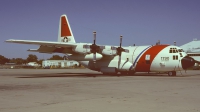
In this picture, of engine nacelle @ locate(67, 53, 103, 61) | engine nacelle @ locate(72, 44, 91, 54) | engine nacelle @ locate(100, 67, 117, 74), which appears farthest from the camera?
engine nacelle @ locate(100, 67, 117, 74)

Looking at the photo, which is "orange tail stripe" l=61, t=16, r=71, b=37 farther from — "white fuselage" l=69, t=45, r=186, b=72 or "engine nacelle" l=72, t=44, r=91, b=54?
"engine nacelle" l=72, t=44, r=91, b=54

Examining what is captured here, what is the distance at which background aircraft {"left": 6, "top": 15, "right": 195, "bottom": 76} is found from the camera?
2630cm

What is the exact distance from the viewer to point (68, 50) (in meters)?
29.8

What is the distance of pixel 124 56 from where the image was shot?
29.2m

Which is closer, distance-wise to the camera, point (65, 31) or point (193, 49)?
point (65, 31)

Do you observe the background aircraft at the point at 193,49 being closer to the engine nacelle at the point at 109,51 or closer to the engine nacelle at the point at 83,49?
the engine nacelle at the point at 109,51

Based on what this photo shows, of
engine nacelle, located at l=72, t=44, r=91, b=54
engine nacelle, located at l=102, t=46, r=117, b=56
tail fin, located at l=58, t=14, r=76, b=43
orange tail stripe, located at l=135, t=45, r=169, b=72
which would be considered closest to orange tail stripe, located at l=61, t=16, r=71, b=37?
tail fin, located at l=58, t=14, r=76, b=43

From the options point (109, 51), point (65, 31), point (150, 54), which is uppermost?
point (65, 31)

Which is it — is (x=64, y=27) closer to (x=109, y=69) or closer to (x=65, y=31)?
(x=65, y=31)

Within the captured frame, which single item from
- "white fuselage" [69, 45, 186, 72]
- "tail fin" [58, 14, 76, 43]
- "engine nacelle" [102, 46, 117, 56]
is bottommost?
"white fuselage" [69, 45, 186, 72]

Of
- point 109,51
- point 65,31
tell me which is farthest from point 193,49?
point 109,51

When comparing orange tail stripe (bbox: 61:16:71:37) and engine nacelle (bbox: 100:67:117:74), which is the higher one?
orange tail stripe (bbox: 61:16:71:37)


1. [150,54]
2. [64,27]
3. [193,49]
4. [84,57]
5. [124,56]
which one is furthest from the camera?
[193,49]

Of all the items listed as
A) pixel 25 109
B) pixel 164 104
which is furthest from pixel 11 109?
pixel 164 104
